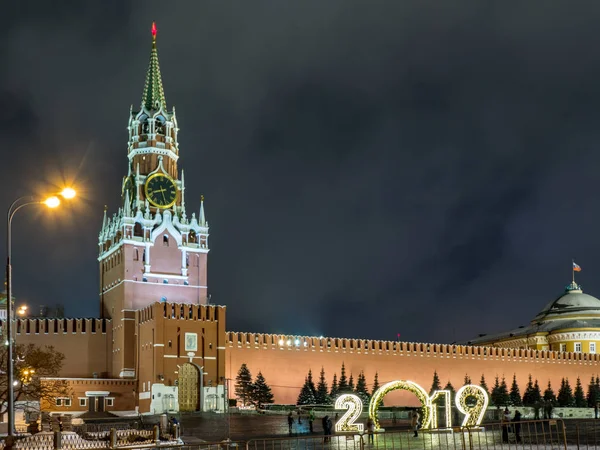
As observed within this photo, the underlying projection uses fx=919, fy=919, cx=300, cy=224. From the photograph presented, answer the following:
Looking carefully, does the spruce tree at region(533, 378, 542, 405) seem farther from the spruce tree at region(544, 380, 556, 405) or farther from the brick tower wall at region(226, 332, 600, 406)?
the brick tower wall at region(226, 332, 600, 406)

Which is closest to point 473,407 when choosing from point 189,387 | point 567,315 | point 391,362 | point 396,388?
point 396,388

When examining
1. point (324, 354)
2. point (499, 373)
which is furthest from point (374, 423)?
point (499, 373)

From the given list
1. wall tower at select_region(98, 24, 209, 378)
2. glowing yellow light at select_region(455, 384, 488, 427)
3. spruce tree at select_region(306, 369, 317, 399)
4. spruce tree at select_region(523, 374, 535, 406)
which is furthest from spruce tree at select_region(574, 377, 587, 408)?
glowing yellow light at select_region(455, 384, 488, 427)

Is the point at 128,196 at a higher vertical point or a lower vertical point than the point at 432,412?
higher

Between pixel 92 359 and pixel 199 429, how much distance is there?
698 inches

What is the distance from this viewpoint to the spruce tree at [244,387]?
4747 cm

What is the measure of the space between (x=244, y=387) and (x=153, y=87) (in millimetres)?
20681

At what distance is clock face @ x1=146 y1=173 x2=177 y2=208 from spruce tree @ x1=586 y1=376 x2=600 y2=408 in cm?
2967

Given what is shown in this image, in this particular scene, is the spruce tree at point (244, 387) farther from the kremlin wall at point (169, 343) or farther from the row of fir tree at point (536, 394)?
the row of fir tree at point (536, 394)

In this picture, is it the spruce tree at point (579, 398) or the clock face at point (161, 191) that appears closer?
the clock face at point (161, 191)

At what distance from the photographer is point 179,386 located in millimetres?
44438

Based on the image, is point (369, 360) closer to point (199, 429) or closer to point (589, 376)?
point (589, 376)

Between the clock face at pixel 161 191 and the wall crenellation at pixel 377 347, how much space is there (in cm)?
945

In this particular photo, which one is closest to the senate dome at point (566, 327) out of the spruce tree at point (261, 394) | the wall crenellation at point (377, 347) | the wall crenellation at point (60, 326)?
the wall crenellation at point (377, 347)
